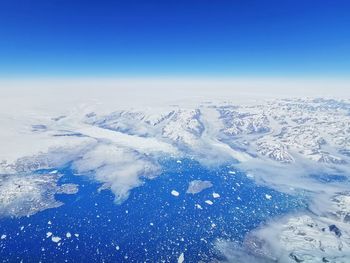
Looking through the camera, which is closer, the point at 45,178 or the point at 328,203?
the point at 328,203

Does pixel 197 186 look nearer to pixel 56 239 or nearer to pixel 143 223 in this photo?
pixel 143 223

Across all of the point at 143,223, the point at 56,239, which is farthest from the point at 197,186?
the point at 56,239

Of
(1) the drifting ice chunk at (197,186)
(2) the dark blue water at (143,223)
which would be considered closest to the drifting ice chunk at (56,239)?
(2) the dark blue water at (143,223)

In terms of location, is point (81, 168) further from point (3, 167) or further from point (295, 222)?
point (295, 222)

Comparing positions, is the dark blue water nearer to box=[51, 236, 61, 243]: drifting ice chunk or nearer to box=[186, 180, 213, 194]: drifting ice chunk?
box=[51, 236, 61, 243]: drifting ice chunk

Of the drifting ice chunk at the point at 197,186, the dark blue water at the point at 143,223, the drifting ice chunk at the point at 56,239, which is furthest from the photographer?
the drifting ice chunk at the point at 197,186

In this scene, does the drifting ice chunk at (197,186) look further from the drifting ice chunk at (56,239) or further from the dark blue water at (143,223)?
the drifting ice chunk at (56,239)

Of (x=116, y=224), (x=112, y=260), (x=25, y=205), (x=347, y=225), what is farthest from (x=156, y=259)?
(x=347, y=225)

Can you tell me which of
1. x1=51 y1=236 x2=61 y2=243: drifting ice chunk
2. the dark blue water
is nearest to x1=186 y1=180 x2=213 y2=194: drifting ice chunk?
the dark blue water
